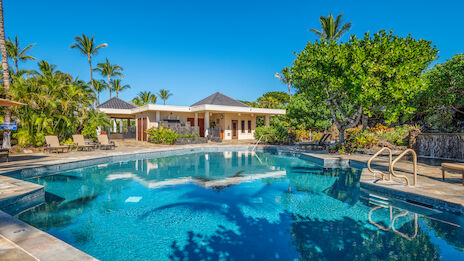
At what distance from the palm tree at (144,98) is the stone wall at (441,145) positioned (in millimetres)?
48473

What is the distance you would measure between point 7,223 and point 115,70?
142ft

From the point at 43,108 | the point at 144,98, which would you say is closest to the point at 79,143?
the point at 43,108

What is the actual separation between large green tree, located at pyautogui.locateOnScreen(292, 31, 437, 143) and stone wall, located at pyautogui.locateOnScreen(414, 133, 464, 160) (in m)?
4.00

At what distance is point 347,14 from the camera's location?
26.7 metres

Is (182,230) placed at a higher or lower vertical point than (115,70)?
lower

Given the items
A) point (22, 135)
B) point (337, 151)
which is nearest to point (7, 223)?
point (22, 135)

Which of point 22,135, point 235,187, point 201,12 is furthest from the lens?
point 201,12

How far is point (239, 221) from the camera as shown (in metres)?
5.15

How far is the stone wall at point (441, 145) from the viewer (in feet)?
39.1

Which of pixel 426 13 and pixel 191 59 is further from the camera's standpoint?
pixel 191 59

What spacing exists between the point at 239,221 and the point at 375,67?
8.51 metres

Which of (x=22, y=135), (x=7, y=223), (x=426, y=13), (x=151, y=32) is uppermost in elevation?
(x=151, y=32)

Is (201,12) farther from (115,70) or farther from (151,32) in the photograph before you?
(115,70)

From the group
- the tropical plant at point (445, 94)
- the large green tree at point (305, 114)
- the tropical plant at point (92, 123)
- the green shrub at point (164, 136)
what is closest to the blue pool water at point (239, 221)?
the tropical plant at point (445, 94)
